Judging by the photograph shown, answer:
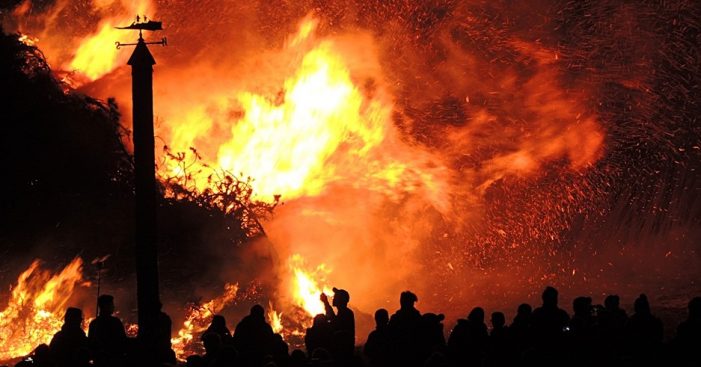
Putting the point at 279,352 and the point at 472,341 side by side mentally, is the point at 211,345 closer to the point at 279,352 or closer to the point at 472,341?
the point at 279,352

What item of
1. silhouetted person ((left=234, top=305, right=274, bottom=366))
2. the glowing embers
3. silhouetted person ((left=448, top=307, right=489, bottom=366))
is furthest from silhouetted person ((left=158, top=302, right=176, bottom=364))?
the glowing embers

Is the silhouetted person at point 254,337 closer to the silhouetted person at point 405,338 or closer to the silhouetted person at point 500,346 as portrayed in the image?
the silhouetted person at point 405,338

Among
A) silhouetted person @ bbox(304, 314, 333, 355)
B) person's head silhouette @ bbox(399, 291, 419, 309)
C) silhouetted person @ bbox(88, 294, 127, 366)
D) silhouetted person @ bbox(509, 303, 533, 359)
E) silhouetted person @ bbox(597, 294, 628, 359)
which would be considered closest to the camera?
silhouetted person @ bbox(597, 294, 628, 359)

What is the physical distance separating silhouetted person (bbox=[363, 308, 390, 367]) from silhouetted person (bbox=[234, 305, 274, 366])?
100 centimetres

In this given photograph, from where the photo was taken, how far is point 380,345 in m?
8.77

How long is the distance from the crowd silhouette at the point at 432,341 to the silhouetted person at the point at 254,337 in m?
0.01

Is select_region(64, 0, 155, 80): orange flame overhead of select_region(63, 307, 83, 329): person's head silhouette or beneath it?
overhead

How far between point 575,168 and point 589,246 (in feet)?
9.86

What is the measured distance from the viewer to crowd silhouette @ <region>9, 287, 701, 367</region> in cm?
755

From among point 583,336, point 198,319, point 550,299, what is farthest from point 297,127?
point 583,336

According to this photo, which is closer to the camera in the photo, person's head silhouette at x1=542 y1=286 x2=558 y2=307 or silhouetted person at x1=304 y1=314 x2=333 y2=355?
person's head silhouette at x1=542 y1=286 x2=558 y2=307

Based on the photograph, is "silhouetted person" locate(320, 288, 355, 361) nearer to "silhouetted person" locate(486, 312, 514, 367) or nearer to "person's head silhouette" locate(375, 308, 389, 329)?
"person's head silhouette" locate(375, 308, 389, 329)

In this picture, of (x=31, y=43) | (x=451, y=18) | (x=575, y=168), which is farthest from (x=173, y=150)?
(x=575, y=168)

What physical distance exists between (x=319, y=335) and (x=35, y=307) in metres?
6.54
